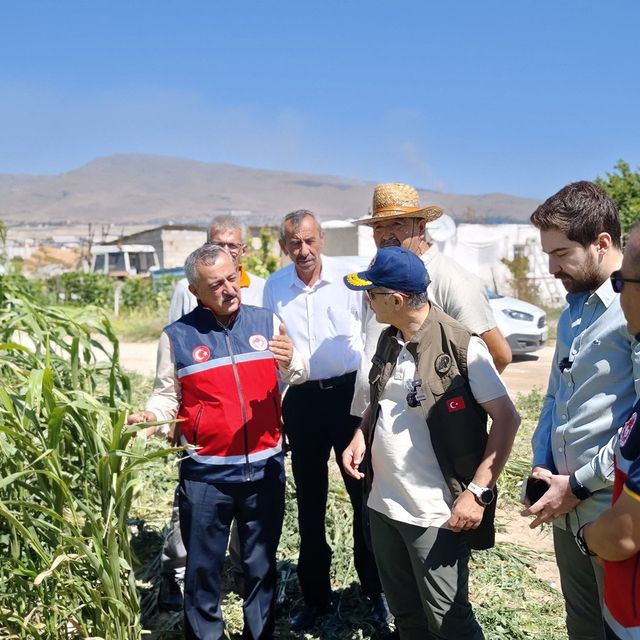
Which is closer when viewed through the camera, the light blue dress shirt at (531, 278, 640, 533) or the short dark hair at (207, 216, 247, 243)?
the light blue dress shirt at (531, 278, 640, 533)

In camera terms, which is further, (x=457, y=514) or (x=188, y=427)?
(x=188, y=427)

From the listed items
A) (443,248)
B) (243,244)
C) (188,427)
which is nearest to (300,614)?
(188,427)

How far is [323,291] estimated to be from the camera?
3709 mm

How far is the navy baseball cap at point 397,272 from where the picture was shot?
8.18ft

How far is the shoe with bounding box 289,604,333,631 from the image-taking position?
347cm

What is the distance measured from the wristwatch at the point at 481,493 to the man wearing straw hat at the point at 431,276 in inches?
26.7

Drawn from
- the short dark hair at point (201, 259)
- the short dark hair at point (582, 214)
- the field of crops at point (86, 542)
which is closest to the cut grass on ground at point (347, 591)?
the field of crops at point (86, 542)

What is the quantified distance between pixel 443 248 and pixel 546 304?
2.90 metres

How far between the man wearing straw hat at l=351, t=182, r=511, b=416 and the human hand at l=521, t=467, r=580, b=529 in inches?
30.1

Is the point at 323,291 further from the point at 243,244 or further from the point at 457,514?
the point at 457,514

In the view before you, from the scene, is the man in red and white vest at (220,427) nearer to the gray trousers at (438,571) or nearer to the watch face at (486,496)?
the gray trousers at (438,571)

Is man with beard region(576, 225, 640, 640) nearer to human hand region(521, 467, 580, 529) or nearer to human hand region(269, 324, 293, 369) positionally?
human hand region(521, 467, 580, 529)

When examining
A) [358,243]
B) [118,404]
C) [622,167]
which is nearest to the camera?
[118,404]

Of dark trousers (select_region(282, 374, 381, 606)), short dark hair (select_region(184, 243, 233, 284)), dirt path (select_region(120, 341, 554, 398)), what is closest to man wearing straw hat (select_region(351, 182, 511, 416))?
dark trousers (select_region(282, 374, 381, 606))
